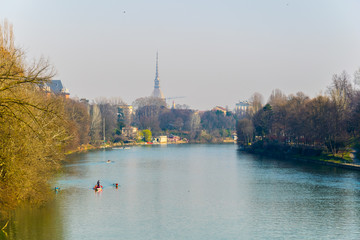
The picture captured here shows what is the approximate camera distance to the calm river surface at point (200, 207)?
3553 centimetres

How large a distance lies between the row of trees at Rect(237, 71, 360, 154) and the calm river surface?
36.1 feet

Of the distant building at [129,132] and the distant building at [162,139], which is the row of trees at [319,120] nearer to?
the distant building at [129,132]

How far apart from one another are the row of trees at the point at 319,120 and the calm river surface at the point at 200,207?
36.1ft

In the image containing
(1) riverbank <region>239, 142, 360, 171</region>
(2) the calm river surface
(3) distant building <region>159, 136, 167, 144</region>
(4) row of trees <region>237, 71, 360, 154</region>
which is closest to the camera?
(2) the calm river surface

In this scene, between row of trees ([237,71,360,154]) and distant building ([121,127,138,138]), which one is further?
distant building ([121,127,138,138])

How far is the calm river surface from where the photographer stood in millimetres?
35531

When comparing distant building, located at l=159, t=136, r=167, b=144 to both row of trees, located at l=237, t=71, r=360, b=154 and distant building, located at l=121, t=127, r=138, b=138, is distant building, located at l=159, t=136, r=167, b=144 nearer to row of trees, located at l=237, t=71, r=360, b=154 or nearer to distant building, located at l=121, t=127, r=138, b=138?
distant building, located at l=121, t=127, r=138, b=138

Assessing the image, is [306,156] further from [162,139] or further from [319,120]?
[162,139]

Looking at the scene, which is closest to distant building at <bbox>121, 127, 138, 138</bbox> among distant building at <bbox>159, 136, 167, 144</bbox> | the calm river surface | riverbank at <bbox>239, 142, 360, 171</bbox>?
distant building at <bbox>159, 136, 167, 144</bbox>

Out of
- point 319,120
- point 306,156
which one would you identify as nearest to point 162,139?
point 306,156

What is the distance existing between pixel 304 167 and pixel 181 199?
3515cm

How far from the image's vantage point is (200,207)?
149ft

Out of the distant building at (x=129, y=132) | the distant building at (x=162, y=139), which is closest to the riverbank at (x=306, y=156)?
the distant building at (x=129, y=132)

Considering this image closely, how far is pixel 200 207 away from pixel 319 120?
45551 mm
